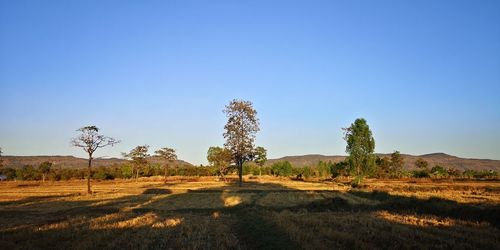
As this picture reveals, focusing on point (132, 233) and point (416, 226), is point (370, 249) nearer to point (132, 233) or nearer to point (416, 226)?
point (416, 226)

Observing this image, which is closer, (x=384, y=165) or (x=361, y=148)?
(x=361, y=148)

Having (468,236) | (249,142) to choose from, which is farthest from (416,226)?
(249,142)

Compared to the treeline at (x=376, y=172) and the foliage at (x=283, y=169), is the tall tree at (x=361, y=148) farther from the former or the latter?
the foliage at (x=283, y=169)

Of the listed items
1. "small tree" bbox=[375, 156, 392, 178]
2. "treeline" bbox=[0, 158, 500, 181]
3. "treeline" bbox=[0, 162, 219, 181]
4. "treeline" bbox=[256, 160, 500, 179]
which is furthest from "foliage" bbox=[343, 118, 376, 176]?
"treeline" bbox=[0, 162, 219, 181]

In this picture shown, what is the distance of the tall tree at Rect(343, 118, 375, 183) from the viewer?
7862 cm

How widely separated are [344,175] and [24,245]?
378 feet

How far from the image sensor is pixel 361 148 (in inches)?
3108

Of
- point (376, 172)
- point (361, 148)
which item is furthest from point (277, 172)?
point (361, 148)

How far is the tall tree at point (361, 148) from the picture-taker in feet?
258

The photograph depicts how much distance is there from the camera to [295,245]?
44.1ft

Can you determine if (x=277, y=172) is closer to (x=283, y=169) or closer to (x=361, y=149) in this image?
(x=283, y=169)

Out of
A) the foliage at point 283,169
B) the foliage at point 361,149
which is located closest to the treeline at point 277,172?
the foliage at point 283,169

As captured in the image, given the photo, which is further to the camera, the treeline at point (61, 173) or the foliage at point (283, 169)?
the foliage at point (283, 169)

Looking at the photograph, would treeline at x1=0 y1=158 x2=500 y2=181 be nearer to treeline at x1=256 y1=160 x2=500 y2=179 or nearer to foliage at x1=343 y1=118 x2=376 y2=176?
treeline at x1=256 y1=160 x2=500 y2=179
